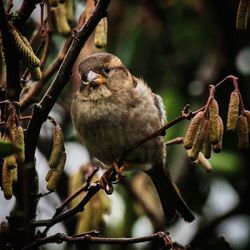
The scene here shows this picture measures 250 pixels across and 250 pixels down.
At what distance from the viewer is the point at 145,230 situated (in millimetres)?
4148

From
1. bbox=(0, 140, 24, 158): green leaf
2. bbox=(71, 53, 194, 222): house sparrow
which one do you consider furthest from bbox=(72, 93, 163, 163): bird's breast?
bbox=(0, 140, 24, 158): green leaf

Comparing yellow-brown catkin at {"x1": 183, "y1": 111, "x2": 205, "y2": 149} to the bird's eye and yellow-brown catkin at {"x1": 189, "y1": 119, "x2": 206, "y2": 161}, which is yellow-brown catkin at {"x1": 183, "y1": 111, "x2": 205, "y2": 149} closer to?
yellow-brown catkin at {"x1": 189, "y1": 119, "x2": 206, "y2": 161}

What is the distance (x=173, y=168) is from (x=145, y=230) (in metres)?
0.40

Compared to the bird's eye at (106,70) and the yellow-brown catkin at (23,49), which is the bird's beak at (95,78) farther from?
the yellow-brown catkin at (23,49)

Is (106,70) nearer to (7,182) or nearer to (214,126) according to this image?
(214,126)

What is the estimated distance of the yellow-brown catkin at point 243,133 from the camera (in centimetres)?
221

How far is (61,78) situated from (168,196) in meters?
1.74

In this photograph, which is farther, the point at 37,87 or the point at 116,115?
the point at 116,115

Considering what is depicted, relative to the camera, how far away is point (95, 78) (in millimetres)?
3566

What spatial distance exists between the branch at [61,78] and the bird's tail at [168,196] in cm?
139

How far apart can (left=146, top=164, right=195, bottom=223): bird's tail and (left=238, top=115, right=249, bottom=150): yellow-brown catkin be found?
4.50ft

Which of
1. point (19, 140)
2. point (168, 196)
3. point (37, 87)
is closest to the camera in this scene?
point (19, 140)

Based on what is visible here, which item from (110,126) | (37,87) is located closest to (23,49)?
(37,87)

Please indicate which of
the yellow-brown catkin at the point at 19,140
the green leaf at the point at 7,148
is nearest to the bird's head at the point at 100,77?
the yellow-brown catkin at the point at 19,140
